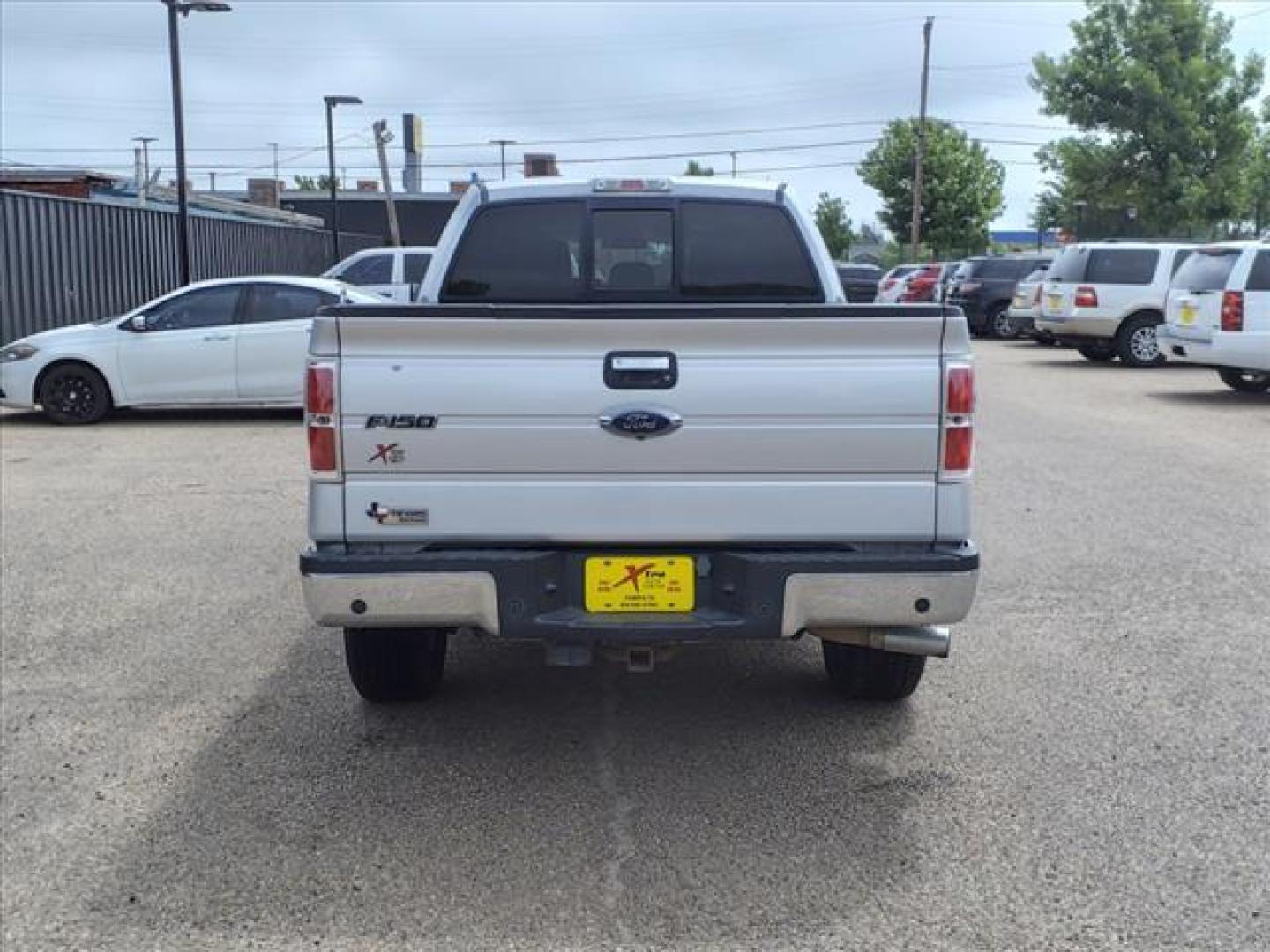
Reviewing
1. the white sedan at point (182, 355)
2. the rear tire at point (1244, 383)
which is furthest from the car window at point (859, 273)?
the white sedan at point (182, 355)

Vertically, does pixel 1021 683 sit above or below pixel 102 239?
below

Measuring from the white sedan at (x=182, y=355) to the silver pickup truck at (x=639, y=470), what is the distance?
9.90 metres

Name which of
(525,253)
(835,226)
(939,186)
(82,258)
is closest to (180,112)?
(82,258)

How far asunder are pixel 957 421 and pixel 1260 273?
12343 mm

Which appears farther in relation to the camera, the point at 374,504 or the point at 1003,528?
Answer: the point at 1003,528

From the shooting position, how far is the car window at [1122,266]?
65.3ft

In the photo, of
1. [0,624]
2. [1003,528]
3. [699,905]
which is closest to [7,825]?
[699,905]

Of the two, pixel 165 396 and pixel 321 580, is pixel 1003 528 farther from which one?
pixel 165 396

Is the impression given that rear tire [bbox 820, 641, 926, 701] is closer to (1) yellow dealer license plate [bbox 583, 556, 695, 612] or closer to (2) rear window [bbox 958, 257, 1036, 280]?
(1) yellow dealer license plate [bbox 583, 556, 695, 612]

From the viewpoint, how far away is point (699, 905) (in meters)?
3.64

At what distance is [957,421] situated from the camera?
4078 mm

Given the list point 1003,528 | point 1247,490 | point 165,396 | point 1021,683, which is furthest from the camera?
point 165,396

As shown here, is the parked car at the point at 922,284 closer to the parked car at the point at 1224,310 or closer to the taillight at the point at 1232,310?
the parked car at the point at 1224,310

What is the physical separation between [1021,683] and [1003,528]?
317 centimetres
